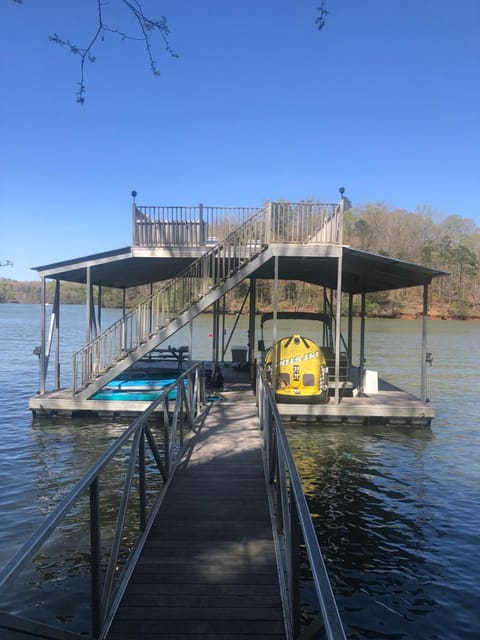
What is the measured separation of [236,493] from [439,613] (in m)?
2.31

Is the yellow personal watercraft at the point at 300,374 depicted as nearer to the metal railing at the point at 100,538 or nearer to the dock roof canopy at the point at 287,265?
the dock roof canopy at the point at 287,265

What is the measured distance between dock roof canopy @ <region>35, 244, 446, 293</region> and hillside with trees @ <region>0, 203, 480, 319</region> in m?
35.2

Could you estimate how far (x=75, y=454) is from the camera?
9.85 metres

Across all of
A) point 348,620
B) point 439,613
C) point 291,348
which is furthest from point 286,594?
point 291,348

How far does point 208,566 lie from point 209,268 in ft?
29.4

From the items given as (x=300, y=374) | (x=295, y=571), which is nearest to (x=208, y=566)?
(x=295, y=571)

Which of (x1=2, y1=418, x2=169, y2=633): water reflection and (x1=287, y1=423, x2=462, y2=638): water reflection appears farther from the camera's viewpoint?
(x1=287, y1=423, x2=462, y2=638): water reflection

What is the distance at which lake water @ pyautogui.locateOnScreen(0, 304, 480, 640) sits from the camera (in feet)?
16.5

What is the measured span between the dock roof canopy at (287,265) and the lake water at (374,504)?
3.65m

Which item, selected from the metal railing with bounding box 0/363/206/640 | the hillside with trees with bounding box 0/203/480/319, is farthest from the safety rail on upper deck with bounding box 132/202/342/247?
the hillside with trees with bounding box 0/203/480/319

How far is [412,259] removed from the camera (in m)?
80.6

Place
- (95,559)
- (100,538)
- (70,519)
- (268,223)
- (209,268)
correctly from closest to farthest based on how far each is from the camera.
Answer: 1. (95,559)
2. (100,538)
3. (70,519)
4. (268,223)
5. (209,268)

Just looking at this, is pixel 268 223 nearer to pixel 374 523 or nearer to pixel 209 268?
pixel 209 268

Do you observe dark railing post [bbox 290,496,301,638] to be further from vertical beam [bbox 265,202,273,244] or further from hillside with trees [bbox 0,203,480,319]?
hillside with trees [bbox 0,203,480,319]
